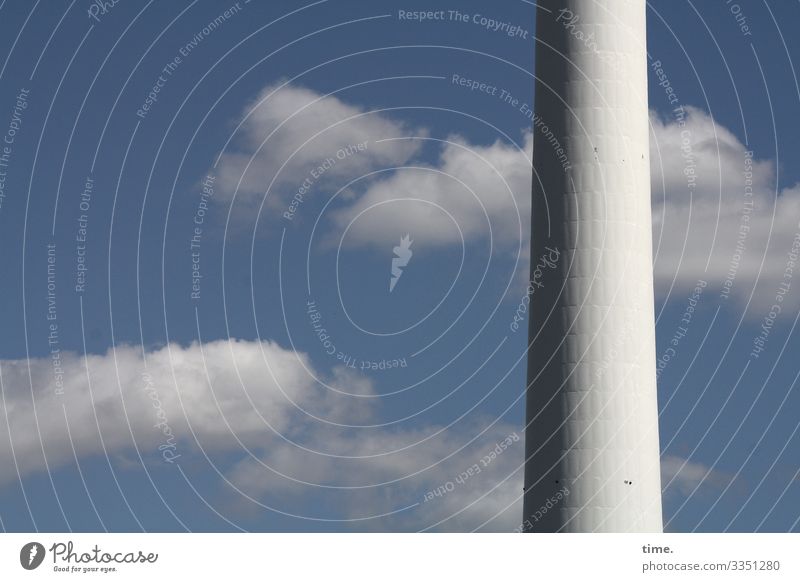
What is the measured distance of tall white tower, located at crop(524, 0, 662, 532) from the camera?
6588 centimetres
